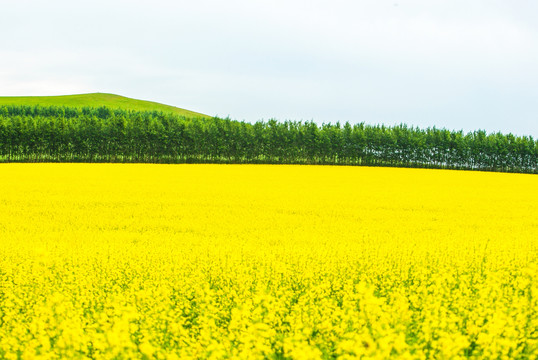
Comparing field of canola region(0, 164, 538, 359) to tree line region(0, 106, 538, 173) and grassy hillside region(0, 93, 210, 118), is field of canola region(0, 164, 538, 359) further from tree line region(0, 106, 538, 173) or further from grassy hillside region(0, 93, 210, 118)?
grassy hillside region(0, 93, 210, 118)

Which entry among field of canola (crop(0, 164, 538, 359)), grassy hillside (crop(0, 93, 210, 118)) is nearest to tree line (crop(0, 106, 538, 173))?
field of canola (crop(0, 164, 538, 359))

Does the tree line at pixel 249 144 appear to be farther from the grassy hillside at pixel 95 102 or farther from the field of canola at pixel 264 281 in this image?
the grassy hillside at pixel 95 102

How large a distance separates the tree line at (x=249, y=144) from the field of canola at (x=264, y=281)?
191 feet

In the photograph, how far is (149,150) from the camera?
261 feet

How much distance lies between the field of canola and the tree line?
58.1 metres

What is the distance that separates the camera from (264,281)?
9.42 m

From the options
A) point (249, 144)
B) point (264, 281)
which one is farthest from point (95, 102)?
point (264, 281)

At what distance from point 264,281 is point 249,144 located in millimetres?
71788

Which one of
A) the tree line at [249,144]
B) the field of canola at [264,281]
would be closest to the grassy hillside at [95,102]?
the tree line at [249,144]

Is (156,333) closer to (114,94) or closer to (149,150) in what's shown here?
(149,150)

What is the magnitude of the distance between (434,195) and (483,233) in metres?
13.2

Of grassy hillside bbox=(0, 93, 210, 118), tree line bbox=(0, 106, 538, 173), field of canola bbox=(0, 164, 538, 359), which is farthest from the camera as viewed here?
grassy hillside bbox=(0, 93, 210, 118)

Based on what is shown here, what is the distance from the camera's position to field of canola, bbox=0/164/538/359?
20.1ft

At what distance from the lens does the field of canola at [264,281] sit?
6.13 m
